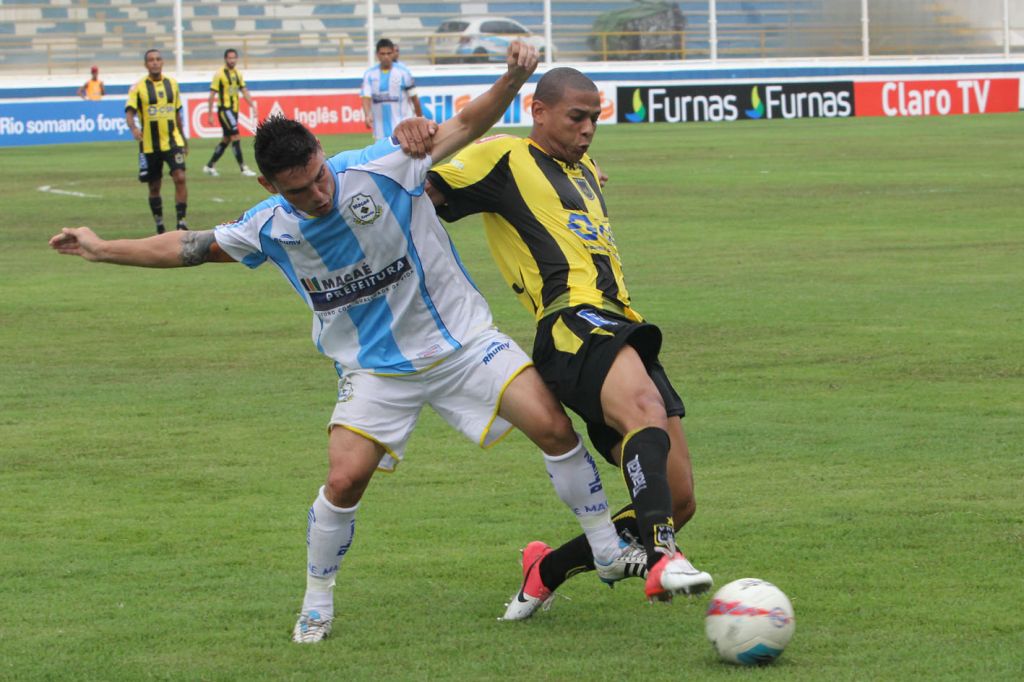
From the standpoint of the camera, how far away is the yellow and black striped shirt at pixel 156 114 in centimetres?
2008

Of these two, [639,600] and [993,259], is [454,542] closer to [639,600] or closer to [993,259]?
[639,600]

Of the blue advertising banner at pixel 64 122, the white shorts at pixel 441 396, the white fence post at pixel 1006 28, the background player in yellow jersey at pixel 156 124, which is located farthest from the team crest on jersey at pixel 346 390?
the white fence post at pixel 1006 28

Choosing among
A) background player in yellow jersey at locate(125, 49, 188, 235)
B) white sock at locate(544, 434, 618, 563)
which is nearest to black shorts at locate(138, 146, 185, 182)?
background player in yellow jersey at locate(125, 49, 188, 235)

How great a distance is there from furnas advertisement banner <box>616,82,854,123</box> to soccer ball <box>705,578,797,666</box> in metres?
38.5

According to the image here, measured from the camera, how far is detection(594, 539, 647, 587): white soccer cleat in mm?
5613

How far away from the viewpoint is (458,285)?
5852 millimetres

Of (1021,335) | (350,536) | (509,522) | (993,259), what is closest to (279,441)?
(509,522)

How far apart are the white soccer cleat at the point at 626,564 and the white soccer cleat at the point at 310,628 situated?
3.24ft

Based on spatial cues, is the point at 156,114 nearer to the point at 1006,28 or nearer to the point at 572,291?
the point at 572,291

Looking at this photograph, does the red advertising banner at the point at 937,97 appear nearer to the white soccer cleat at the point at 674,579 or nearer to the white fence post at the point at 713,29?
the white fence post at the point at 713,29

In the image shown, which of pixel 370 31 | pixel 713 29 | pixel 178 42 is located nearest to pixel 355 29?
pixel 370 31

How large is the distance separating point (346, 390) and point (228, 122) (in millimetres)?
24387

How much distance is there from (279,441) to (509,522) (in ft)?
6.88

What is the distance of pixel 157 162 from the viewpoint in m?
19.9
